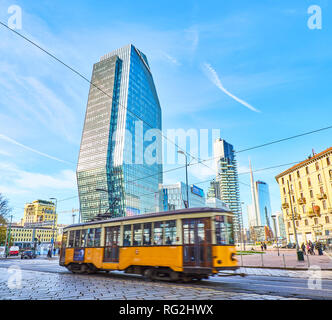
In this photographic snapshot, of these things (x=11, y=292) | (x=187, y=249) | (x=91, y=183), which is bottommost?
(x=11, y=292)

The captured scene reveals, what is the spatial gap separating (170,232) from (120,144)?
79.0 m

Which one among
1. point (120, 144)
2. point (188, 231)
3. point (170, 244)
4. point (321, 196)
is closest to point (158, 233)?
point (170, 244)

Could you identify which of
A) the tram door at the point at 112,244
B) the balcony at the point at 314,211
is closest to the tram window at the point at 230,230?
the tram door at the point at 112,244

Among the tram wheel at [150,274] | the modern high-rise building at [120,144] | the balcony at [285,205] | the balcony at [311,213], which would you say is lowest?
the tram wheel at [150,274]

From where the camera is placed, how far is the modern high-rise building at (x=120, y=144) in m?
86.6

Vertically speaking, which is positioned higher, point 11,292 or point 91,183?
point 91,183

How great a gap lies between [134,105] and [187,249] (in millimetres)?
93676

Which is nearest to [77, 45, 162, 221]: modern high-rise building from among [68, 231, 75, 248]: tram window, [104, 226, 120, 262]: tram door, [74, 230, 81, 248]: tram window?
[68, 231, 75, 248]: tram window

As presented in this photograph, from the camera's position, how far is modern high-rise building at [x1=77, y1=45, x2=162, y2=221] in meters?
86.6

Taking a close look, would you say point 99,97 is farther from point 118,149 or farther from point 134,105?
point 118,149

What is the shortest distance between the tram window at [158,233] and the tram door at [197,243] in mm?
1245

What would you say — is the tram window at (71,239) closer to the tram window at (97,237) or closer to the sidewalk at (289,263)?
the tram window at (97,237)
